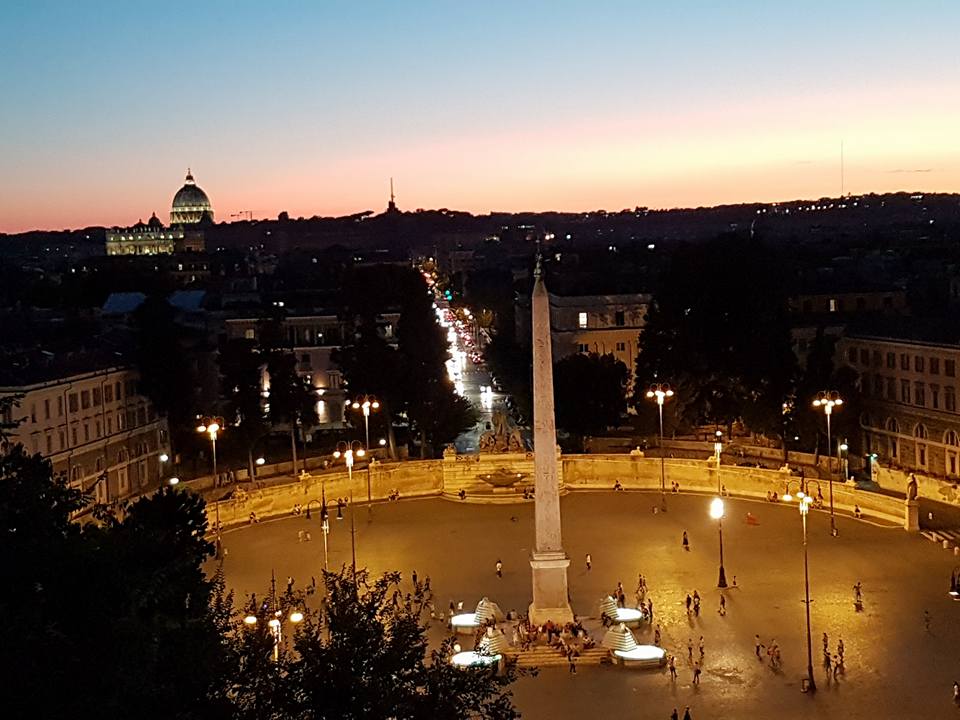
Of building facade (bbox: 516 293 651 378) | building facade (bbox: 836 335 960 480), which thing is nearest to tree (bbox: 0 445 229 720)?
building facade (bbox: 836 335 960 480)

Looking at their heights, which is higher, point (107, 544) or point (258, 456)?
point (107, 544)

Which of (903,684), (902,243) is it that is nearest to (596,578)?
(903,684)

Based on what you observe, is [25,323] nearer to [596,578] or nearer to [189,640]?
[596,578]

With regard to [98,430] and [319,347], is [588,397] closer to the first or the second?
[319,347]

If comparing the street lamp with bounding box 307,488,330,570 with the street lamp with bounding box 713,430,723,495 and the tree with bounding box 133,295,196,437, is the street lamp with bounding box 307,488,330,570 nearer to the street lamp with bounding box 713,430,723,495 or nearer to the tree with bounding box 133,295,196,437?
the tree with bounding box 133,295,196,437

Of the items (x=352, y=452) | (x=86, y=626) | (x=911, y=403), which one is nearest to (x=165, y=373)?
(x=352, y=452)

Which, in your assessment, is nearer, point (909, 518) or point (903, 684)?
point (903, 684)
